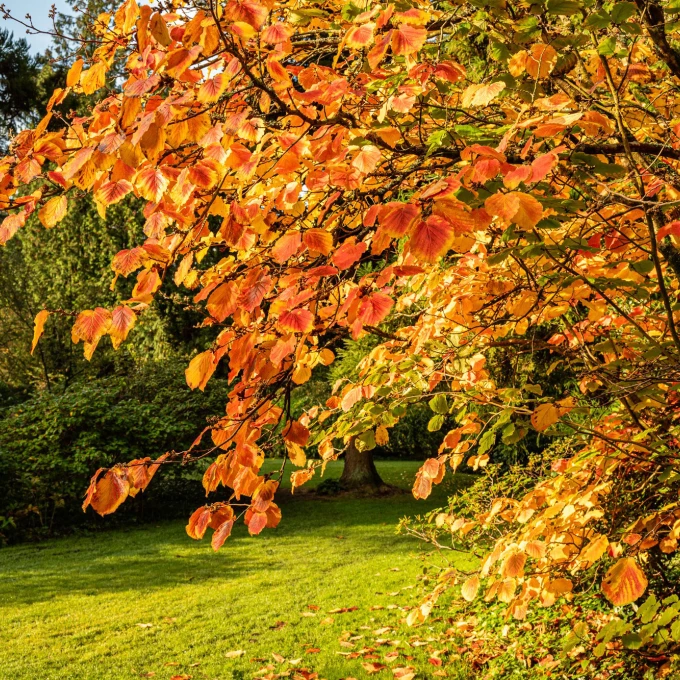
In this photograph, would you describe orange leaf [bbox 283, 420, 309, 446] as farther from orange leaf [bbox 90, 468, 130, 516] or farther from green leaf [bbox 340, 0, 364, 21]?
green leaf [bbox 340, 0, 364, 21]

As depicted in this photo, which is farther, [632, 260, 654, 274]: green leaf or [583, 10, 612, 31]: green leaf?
[632, 260, 654, 274]: green leaf

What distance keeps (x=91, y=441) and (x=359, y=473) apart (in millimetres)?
5809

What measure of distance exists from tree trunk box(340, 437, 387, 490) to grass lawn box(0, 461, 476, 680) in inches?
136

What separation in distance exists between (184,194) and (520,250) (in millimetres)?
921

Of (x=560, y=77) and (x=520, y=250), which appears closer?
(x=520, y=250)

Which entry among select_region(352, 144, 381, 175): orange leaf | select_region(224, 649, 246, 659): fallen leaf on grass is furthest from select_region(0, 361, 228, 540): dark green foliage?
select_region(352, 144, 381, 175): orange leaf

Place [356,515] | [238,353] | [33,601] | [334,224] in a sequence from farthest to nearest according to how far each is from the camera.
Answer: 1. [356,515]
2. [33,601]
3. [334,224]
4. [238,353]

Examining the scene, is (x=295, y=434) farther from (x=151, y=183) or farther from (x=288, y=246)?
(x=151, y=183)

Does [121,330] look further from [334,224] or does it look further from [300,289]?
[334,224]

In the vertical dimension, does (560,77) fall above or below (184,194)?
above

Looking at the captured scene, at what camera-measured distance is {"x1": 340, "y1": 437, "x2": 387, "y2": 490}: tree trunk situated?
14.1m

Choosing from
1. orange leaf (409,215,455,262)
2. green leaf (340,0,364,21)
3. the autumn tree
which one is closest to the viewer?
orange leaf (409,215,455,262)

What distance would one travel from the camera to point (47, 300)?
14766 millimetres

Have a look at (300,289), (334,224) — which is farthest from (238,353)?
(334,224)
